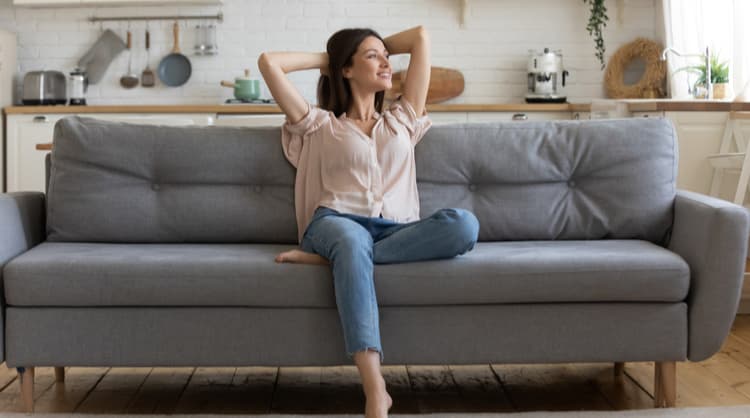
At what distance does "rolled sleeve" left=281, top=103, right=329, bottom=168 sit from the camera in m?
2.85

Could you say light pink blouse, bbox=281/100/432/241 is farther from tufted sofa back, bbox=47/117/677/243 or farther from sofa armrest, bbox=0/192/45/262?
sofa armrest, bbox=0/192/45/262

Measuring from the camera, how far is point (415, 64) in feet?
9.91

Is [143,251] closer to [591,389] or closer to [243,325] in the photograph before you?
[243,325]

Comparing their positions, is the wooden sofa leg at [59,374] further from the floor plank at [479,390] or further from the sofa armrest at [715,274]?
the sofa armrest at [715,274]

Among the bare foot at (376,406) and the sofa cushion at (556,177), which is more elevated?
the sofa cushion at (556,177)

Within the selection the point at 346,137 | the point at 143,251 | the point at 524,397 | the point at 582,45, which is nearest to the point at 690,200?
the point at 524,397

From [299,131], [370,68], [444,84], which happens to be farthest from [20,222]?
[444,84]

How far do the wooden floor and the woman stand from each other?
0.44 m

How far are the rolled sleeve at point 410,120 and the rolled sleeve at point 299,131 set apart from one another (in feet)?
0.72

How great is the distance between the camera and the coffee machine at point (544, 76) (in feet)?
18.9

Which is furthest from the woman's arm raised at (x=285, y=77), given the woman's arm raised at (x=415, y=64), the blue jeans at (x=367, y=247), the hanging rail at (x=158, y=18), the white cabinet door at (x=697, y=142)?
the hanging rail at (x=158, y=18)

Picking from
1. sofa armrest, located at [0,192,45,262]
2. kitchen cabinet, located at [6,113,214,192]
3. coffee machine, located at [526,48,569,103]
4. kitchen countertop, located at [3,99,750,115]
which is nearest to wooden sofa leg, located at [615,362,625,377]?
sofa armrest, located at [0,192,45,262]

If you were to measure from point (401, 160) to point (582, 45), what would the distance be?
3583mm

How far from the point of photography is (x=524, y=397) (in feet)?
8.95
